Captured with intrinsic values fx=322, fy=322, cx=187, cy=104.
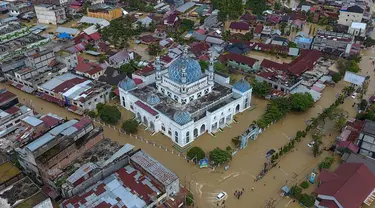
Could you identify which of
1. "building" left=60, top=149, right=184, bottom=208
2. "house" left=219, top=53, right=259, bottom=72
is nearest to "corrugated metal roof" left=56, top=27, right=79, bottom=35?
"house" left=219, top=53, right=259, bottom=72

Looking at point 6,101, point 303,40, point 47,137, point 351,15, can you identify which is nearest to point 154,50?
point 6,101

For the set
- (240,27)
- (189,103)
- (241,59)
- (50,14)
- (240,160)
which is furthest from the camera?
(50,14)

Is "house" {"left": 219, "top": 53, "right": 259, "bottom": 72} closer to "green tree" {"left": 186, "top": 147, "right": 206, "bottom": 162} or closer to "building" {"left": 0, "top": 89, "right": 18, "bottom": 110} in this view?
"green tree" {"left": 186, "top": 147, "right": 206, "bottom": 162}

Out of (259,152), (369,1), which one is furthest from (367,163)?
(369,1)

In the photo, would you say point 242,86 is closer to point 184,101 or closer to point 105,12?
point 184,101

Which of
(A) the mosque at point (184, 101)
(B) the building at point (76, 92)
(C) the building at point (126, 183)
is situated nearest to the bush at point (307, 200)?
(C) the building at point (126, 183)

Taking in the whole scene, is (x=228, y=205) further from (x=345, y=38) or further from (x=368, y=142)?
(x=345, y=38)

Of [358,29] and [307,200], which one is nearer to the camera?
[307,200]
